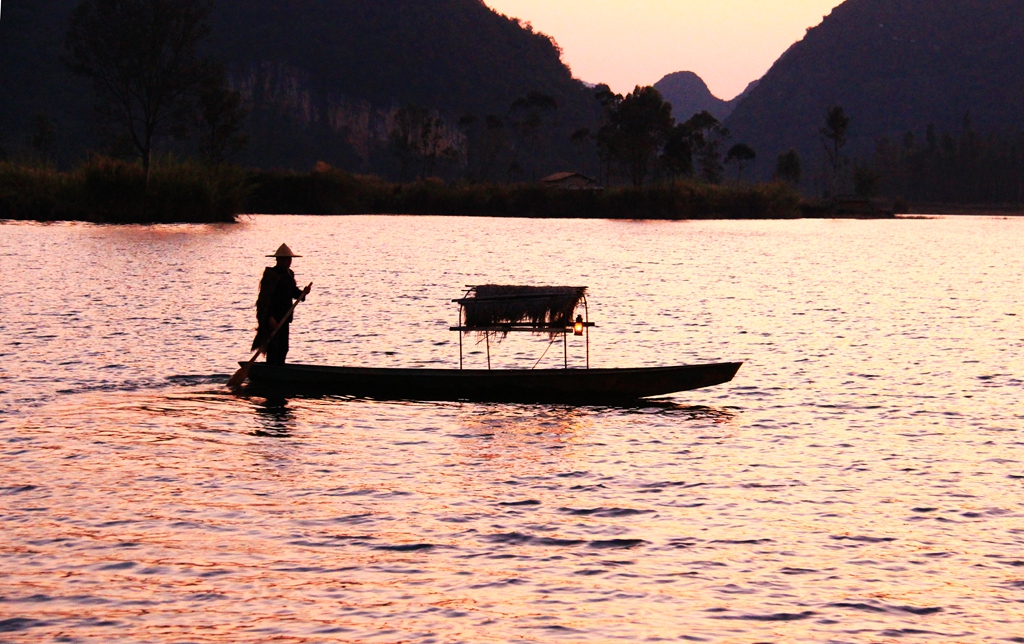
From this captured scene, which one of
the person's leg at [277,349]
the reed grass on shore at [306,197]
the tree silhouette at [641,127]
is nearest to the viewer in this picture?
the person's leg at [277,349]

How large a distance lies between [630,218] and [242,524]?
134046mm

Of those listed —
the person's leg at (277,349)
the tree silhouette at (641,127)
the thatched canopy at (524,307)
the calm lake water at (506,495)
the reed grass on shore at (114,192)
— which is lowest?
the calm lake water at (506,495)

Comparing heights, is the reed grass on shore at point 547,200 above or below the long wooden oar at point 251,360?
above

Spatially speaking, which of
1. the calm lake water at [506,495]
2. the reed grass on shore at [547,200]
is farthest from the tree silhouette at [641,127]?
the calm lake water at [506,495]

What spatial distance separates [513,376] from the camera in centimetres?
2031

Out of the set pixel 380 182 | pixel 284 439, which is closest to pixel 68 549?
pixel 284 439

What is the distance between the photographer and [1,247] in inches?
2341

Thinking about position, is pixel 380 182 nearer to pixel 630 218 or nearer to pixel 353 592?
pixel 630 218

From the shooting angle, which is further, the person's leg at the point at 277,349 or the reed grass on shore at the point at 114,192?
the reed grass on shore at the point at 114,192

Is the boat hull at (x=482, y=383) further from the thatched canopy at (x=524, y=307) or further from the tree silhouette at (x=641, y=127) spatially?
the tree silhouette at (x=641, y=127)

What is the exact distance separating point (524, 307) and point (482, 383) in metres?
1.53

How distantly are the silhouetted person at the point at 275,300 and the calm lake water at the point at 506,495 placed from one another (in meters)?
1.07

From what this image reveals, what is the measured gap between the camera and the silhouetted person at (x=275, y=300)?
2086 centimetres

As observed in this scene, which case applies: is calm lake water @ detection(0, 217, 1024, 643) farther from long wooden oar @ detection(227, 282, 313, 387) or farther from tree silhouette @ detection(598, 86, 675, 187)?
tree silhouette @ detection(598, 86, 675, 187)
